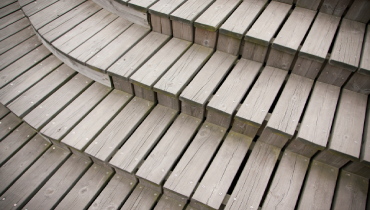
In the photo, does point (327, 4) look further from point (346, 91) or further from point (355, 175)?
point (355, 175)

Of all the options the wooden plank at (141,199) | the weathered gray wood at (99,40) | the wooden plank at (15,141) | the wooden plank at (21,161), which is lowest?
the wooden plank at (141,199)

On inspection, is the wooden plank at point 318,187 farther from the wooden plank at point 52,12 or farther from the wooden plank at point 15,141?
the wooden plank at point 52,12

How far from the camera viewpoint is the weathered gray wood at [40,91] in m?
2.09

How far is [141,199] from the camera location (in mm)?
1783

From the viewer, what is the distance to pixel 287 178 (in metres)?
1.71

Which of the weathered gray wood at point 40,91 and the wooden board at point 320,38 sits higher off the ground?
the wooden board at point 320,38

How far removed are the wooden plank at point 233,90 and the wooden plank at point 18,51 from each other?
215cm

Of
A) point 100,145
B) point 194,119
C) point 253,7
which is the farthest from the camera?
point 253,7

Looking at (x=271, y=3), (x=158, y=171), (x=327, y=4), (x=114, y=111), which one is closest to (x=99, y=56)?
(x=114, y=111)

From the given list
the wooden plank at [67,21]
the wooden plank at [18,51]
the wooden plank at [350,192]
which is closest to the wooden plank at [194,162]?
the wooden plank at [350,192]

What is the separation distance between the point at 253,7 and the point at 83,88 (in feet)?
5.67

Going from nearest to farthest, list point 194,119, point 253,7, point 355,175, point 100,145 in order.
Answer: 1. point 355,175
2. point 100,145
3. point 194,119
4. point 253,7

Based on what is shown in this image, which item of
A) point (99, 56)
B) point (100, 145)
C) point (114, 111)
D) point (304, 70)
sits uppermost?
point (99, 56)

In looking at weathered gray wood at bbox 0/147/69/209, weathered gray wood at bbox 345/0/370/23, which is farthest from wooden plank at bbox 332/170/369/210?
weathered gray wood at bbox 0/147/69/209
